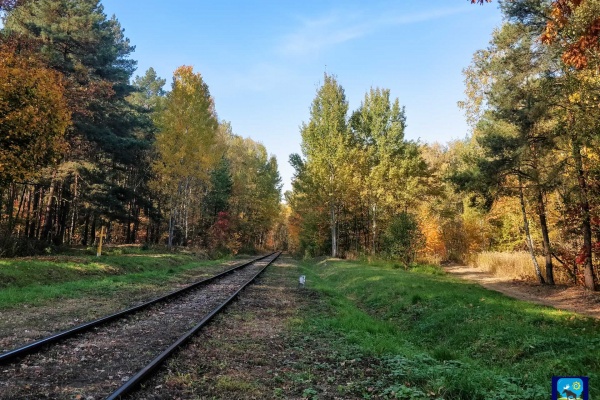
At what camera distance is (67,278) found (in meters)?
14.6

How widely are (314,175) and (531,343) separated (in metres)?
28.0

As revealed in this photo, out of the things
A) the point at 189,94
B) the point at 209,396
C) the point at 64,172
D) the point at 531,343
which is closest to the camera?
the point at 209,396

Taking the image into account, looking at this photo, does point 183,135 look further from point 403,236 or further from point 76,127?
point 403,236

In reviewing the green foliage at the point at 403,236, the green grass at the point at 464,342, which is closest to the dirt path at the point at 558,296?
the green grass at the point at 464,342

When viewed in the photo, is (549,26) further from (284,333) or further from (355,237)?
(355,237)

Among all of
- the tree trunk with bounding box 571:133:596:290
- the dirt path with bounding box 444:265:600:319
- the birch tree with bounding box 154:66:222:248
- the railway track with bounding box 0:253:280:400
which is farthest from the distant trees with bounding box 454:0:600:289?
the birch tree with bounding box 154:66:222:248

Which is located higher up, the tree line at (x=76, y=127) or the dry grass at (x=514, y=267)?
the tree line at (x=76, y=127)

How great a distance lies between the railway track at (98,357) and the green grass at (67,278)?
3.77 meters

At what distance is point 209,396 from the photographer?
4.72 m

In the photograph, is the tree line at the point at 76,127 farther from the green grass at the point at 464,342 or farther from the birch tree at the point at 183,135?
the green grass at the point at 464,342

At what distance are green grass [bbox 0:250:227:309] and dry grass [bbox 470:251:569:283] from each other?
18007mm

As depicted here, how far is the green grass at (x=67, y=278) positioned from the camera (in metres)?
11.3

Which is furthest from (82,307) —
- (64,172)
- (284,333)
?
(64,172)

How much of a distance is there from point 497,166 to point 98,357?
16284 millimetres
